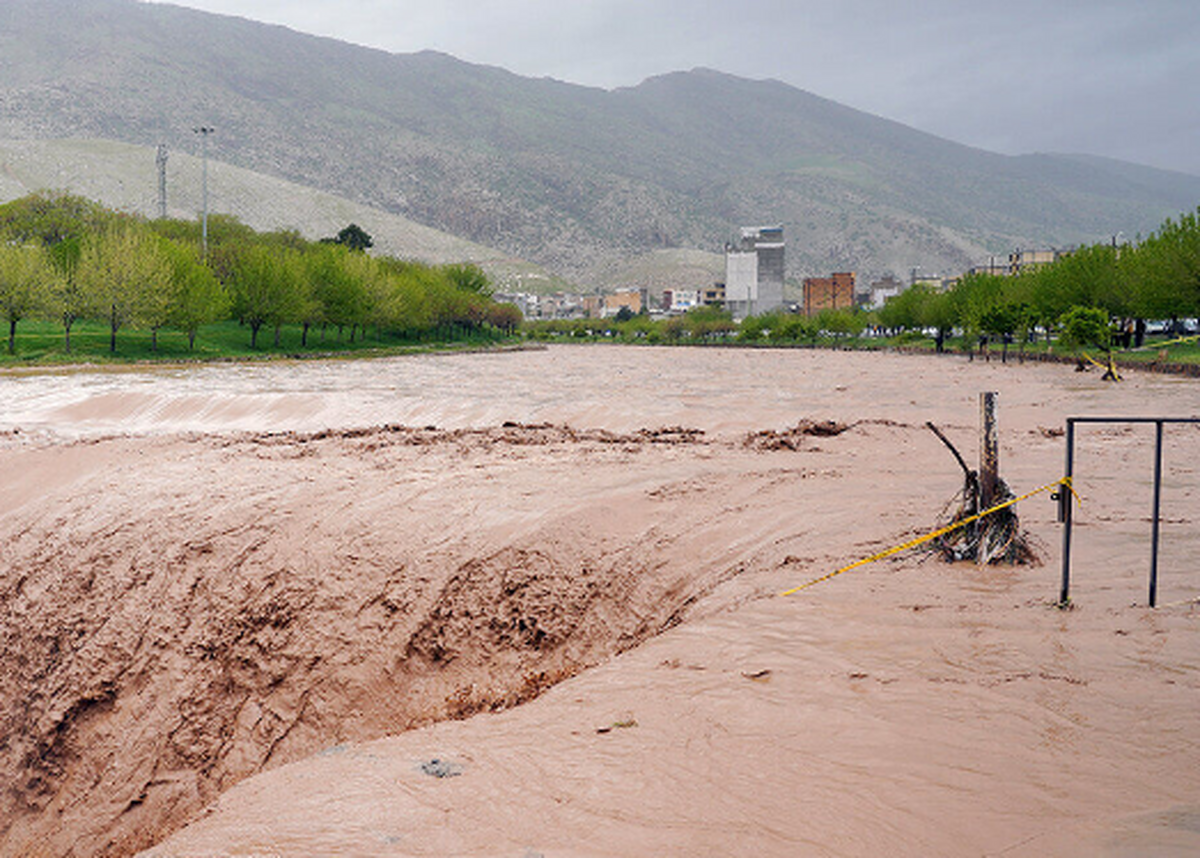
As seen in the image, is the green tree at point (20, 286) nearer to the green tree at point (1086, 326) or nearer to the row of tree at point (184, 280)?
the row of tree at point (184, 280)

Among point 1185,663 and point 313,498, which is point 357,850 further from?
point 313,498

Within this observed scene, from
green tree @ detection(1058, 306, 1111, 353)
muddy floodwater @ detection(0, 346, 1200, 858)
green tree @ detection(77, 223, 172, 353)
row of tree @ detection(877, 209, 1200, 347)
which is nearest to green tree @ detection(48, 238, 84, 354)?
green tree @ detection(77, 223, 172, 353)

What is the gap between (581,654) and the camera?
9.06 metres

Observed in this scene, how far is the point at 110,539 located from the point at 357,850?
9102 millimetres

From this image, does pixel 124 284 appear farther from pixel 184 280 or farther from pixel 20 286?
pixel 20 286

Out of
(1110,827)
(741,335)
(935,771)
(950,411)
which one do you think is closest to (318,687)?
(935,771)

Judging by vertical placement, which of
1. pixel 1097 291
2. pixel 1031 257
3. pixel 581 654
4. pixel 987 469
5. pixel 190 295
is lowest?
pixel 581 654

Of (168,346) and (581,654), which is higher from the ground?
(168,346)

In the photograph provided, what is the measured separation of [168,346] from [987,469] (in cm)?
6672

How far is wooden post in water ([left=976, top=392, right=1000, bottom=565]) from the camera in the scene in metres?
9.26

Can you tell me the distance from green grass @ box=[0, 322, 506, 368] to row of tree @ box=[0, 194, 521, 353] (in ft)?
3.41

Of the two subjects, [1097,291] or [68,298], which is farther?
[1097,291]

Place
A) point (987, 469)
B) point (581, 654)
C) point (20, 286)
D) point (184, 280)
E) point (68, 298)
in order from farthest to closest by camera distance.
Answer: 1. point (184, 280)
2. point (68, 298)
3. point (20, 286)
4. point (987, 469)
5. point (581, 654)

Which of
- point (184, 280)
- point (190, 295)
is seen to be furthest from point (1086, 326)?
point (184, 280)
